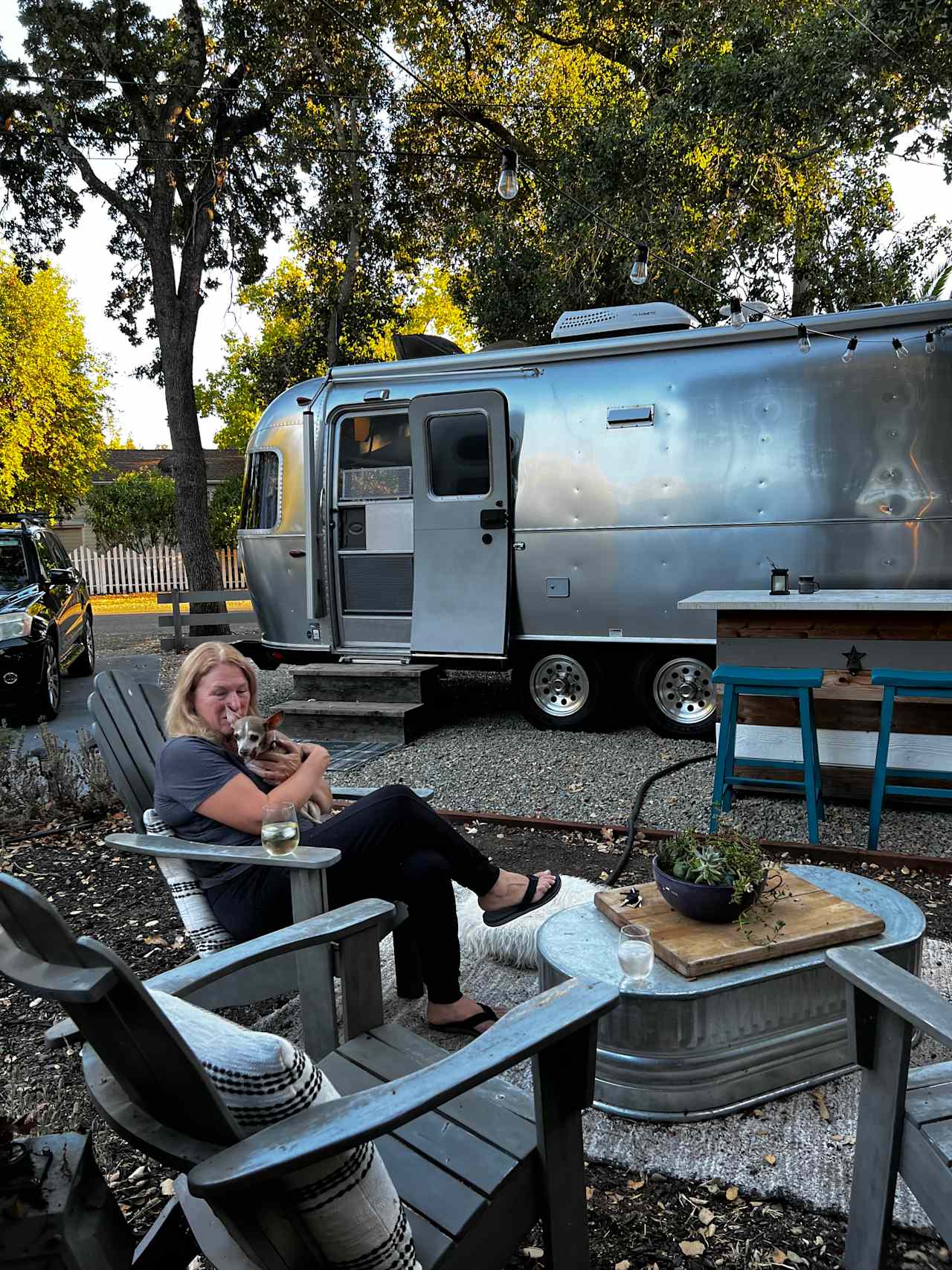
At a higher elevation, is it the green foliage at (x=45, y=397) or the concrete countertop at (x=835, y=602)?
the green foliage at (x=45, y=397)

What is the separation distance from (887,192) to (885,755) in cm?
1132

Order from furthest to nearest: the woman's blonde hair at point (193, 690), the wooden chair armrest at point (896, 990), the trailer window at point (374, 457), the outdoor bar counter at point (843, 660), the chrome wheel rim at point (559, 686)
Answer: the trailer window at point (374, 457) → the chrome wheel rim at point (559, 686) → the outdoor bar counter at point (843, 660) → the woman's blonde hair at point (193, 690) → the wooden chair armrest at point (896, 990)

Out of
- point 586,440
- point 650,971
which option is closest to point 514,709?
point 586,440

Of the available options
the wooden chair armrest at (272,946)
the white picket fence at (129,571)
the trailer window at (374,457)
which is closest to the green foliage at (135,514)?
the white picket fence at (129,571)

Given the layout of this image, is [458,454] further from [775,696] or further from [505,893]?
[505,893]

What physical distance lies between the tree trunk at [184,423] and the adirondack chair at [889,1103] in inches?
487

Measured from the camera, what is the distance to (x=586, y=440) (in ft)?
23.1

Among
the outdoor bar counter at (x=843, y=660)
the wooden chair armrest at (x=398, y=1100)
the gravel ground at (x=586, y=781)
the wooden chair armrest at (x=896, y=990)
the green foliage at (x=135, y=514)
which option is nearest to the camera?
the wooden chair armrest at (x=398, y=1100)

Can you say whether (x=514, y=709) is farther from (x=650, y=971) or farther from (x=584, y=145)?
(x=584, y=145)

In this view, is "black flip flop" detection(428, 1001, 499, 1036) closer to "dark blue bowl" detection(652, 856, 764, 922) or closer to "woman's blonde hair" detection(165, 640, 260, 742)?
"dark blue bowl" detection(652, 856, 764, 922)

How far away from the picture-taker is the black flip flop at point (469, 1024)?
2820 millimetres

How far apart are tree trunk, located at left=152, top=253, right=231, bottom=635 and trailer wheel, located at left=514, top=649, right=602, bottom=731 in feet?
23.4

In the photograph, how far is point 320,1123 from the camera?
1232mm

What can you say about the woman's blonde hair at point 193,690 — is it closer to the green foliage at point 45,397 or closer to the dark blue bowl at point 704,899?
the dark blue bowl at point 704,899
